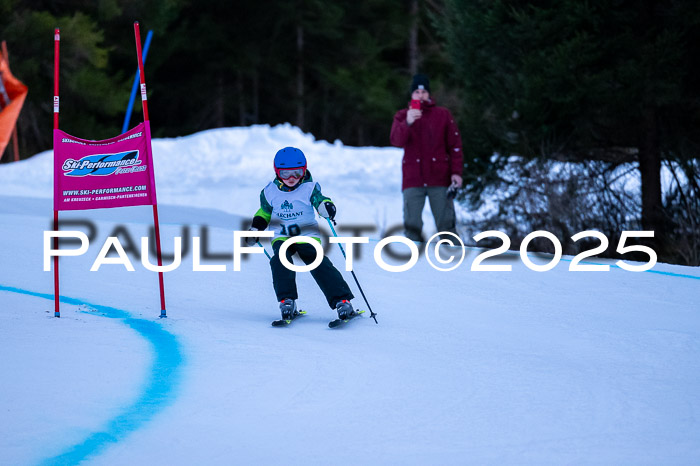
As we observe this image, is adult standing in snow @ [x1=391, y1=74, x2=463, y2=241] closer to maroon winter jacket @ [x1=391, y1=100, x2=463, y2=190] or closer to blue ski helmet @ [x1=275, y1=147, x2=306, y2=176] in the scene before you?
maroon winter jacket @ [x1=391, y1=100, x2=463, y2=190]

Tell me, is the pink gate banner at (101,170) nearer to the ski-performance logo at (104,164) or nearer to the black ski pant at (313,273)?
the ski-performance logo at (104,164)

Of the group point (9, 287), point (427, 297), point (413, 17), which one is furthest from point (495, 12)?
point (413, 17)

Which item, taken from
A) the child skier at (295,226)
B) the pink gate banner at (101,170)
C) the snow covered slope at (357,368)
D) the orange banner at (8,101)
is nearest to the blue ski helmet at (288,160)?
the child skier at (295,226)

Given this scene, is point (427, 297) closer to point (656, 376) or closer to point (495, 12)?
point (656, 376)

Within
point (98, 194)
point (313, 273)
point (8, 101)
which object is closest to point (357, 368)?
point (313, 273)

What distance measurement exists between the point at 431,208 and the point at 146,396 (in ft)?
18.2

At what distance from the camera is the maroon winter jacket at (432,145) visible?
968cm

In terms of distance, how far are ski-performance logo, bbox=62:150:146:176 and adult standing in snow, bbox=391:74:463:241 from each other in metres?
3.75

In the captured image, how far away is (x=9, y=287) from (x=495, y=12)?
22.8 ft

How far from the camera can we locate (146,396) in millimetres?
4629

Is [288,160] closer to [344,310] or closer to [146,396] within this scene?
[344,310]

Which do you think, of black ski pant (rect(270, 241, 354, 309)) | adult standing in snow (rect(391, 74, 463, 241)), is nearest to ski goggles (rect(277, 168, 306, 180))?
black ski pant (rect(270, 241, 354, 309))

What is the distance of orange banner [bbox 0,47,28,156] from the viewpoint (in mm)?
17750

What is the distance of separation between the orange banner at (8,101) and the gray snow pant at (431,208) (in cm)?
1034
